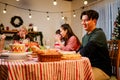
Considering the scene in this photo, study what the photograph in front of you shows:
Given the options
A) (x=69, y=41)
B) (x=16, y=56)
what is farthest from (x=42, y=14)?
(x=16, y=56)

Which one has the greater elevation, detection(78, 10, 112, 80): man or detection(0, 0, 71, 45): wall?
detection(0, 0, 71, 45): wall

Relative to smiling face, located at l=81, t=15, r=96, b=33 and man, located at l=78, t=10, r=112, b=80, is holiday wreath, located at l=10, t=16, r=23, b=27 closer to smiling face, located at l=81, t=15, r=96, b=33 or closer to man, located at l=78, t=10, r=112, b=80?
smiling face, located at l=81, t=15, r=96, b=33

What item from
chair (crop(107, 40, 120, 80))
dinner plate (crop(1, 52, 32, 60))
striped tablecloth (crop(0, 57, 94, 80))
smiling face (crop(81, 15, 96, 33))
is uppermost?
smiling face (crop(81, 15, 96, 33))

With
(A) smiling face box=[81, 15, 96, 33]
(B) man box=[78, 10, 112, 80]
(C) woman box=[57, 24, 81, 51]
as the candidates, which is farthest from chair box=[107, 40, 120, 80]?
(C) woman box=[57, 24, 81, 51]

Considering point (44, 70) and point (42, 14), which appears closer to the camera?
point (44, 70)

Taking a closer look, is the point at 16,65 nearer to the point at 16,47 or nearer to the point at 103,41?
the point at 16,47

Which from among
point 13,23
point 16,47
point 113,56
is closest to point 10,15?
point 13,23

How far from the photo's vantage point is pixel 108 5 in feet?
19.1

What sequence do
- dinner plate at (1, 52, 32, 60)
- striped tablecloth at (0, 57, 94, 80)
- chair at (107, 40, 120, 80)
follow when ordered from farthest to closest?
chair at (107, 40, 120, 80) < dinner plate at (1, 52, 32, 60) < striped tablecloth at (0, 57, 94, 80)

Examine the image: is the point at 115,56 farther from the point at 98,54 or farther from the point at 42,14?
the point at 42,14

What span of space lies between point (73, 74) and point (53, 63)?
215mm

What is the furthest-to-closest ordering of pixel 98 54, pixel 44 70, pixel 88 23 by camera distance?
pixel 88 23
pixel 98 54
pixel 44 70

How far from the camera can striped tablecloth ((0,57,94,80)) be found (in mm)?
1276

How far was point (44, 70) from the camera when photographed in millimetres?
1356
